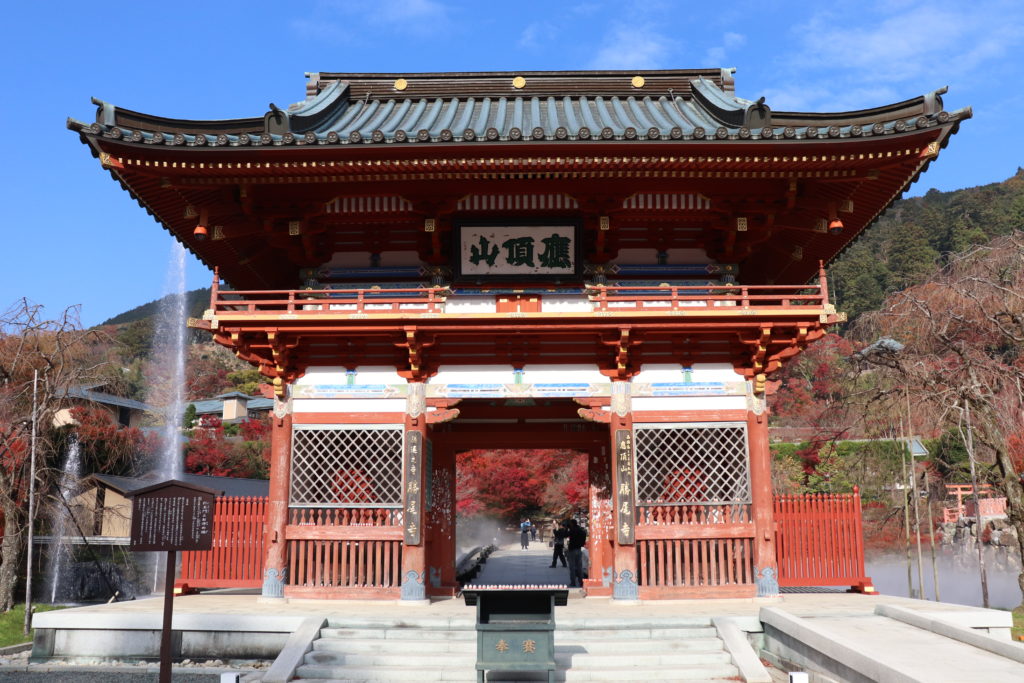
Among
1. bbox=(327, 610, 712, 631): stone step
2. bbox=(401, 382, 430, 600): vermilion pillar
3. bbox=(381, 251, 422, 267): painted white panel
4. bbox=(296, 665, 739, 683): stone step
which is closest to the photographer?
bbox=(296, 665, 739, 683): stone step

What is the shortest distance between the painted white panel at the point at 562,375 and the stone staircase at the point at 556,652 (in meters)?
4.07

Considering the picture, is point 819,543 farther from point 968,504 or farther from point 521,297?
point 968,504

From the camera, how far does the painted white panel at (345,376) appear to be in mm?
13469

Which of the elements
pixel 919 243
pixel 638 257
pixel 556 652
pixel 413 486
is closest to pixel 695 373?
pixel 638 257

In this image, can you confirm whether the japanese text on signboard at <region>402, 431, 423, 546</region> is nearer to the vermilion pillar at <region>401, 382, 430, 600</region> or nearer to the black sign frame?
the vermilion pillar at <region>401, 382, 430, 600</region>

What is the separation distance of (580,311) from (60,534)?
1664 cm

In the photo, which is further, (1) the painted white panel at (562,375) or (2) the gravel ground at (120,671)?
(1) the painted white panel at (562,375)

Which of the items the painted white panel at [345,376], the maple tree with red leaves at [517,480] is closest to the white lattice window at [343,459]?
the painted white panel at [345,376]

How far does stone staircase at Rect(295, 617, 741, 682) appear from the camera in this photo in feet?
32.0

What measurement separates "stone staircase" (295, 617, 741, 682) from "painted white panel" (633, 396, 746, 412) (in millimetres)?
3591

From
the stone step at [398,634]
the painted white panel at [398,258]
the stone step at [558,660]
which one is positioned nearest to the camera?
the stone step at [558,660]

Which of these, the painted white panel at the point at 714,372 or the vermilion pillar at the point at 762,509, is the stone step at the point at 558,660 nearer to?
the vermilion pillar at the point at 762,509

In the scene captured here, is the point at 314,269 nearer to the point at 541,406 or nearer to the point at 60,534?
the point at 541,406

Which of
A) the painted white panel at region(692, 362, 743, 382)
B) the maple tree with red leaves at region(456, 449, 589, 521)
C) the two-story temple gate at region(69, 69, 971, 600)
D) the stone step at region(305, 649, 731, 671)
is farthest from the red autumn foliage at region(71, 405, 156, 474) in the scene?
the painted white panel at region(692, 362, 743, 382)
